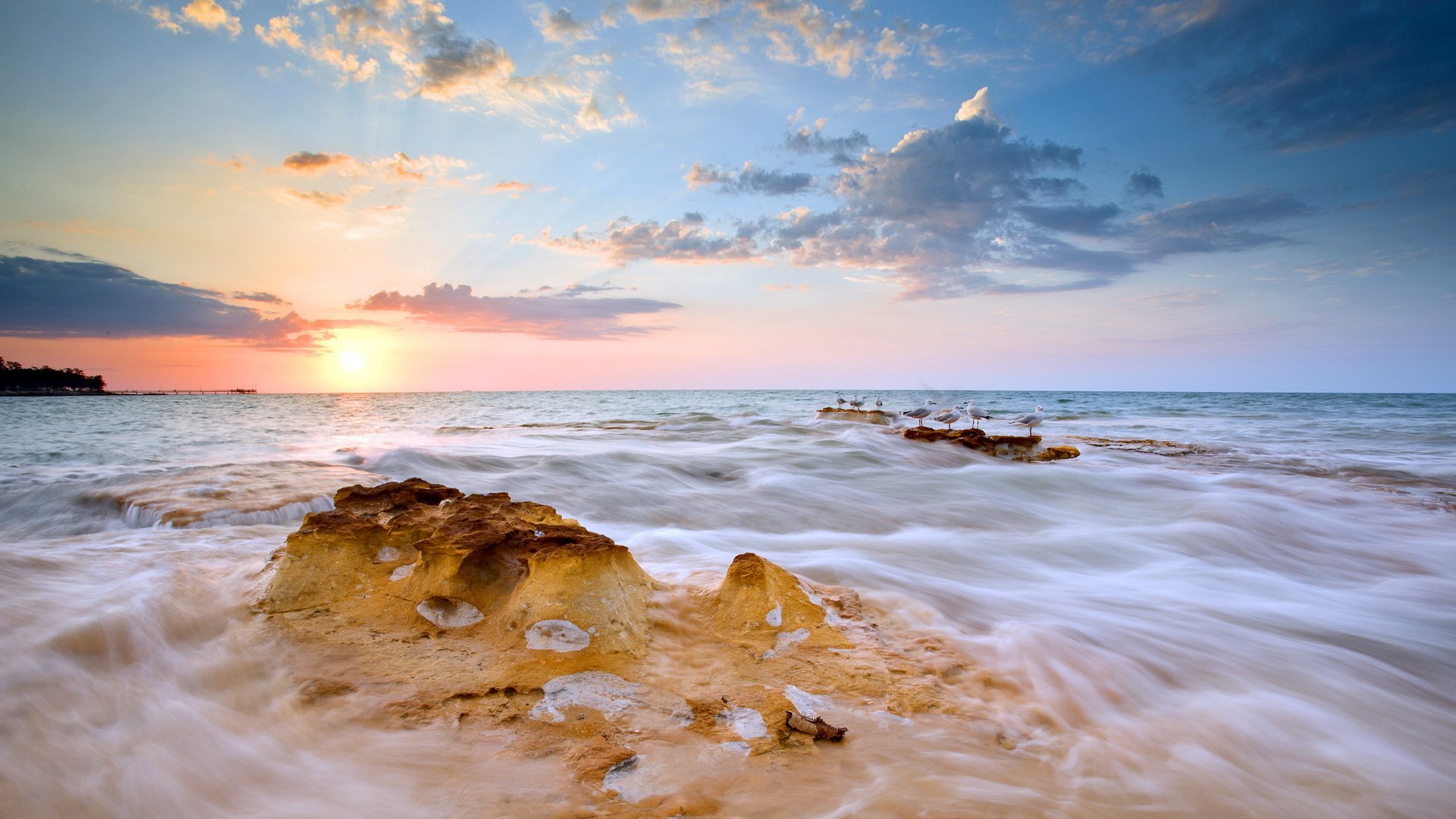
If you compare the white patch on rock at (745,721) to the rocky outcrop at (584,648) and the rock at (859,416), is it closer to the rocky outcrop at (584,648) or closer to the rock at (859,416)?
the rocky outcrop at (584,648)

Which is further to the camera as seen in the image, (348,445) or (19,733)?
(348,445)

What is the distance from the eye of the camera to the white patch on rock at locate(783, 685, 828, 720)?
2.04 meters

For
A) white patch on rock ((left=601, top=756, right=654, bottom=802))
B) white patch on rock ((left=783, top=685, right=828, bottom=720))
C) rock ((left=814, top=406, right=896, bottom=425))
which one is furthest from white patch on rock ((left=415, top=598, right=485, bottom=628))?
rock ((left=814, top=406, right=896, bottom=425))

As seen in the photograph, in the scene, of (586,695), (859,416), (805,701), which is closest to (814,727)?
(805,701)

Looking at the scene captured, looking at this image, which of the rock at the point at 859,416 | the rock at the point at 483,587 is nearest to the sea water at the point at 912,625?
the rock at the point at 483,587

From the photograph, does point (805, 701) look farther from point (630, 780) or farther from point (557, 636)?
point (557, 636)

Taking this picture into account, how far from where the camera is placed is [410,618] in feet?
8.98

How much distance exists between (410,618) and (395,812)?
4.02 ft

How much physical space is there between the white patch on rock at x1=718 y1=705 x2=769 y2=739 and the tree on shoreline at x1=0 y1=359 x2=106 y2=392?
111 m

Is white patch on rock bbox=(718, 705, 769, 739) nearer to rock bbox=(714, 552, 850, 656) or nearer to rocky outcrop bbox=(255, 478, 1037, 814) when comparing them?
rocky outcrop bbox=(255, 478, 1037, 814)

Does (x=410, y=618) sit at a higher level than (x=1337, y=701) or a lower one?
higher

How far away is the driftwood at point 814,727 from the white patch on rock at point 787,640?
52cm

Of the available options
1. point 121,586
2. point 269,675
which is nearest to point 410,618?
point 269,675

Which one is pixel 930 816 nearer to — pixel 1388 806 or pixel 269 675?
pixel 1388 806
